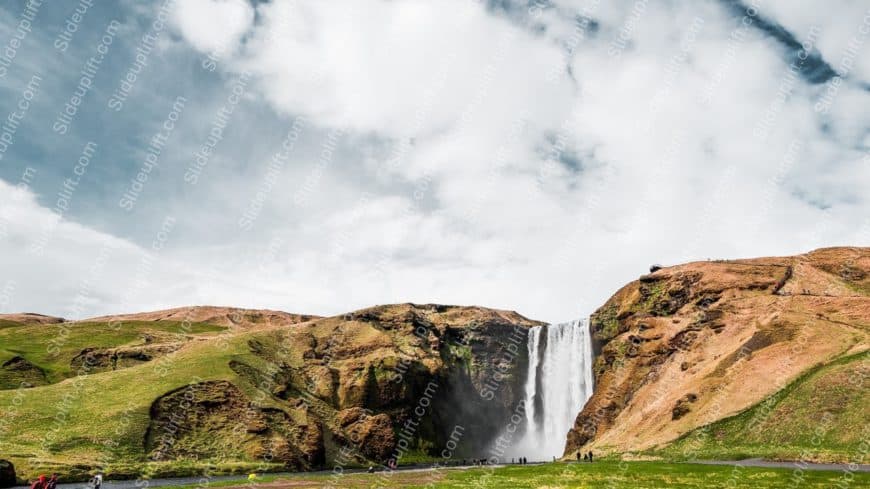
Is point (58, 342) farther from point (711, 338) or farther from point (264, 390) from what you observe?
point (711, 338)

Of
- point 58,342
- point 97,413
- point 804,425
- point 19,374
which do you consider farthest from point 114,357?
point 804,425

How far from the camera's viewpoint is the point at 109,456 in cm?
7038

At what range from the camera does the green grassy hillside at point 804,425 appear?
168ft

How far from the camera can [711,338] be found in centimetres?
9494

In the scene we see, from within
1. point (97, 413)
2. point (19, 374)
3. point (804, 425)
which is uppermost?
point (804, 425)

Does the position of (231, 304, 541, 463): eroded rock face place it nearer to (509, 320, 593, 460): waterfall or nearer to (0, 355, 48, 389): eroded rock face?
(509, 320, 593, 460): waterfall

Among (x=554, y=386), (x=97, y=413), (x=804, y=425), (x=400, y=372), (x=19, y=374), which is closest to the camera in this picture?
(x=804, y=425)

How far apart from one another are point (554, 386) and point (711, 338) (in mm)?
49236

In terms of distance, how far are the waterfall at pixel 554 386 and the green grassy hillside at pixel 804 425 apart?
59268 mm

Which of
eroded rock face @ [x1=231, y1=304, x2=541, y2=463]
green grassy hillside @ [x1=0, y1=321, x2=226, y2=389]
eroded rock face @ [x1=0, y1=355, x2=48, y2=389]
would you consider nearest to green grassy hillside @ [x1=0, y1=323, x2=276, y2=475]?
green grassy hillside @ [x1=0, y1=321, x2=226, y2=389]

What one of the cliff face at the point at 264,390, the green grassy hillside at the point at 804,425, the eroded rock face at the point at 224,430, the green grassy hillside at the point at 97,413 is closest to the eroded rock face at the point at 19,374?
the cliff face at the point at 264,390

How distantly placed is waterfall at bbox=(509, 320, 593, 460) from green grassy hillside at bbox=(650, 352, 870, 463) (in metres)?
59.3

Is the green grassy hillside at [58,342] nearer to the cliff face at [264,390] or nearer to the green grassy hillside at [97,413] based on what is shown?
the cliff face at [264,390]

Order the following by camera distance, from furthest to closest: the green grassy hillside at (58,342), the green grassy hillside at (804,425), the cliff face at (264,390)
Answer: the green grassy hillside at (58,342) < the cliff face at (264,390) < the green grassy hillside at (804,425)
